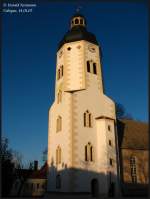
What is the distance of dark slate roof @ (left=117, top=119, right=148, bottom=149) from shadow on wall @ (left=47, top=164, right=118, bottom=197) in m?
5.26

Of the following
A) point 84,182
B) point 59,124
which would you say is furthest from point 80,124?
point 84,182

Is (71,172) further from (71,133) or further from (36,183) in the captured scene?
(36,183)

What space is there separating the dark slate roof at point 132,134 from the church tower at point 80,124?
3203 millimetres

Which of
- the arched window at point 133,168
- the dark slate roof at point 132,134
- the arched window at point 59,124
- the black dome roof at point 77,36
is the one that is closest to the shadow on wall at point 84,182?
the arched window at point 133,168

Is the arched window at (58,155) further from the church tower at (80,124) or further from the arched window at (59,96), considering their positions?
the arched window at (59,96)

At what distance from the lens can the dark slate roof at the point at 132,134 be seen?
106 feet

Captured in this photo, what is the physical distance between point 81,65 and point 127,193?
15140 mm

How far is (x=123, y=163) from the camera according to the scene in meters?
30.5

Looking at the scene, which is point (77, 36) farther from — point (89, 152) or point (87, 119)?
point (89, 152)

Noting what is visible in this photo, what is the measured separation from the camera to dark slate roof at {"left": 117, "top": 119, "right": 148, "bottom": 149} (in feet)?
106

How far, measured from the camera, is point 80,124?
28.7 meters

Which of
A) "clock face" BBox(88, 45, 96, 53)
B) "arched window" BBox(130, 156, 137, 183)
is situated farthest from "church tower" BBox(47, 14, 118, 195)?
"arched window" BBox(130, 156, 137, 183)

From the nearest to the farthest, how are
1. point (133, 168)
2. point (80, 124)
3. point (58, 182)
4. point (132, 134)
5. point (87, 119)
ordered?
point (58, 182) → point (80, 124) → point (87, 119) → point (133, 168) → point (132, 134)

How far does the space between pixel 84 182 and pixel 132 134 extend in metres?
11.1
